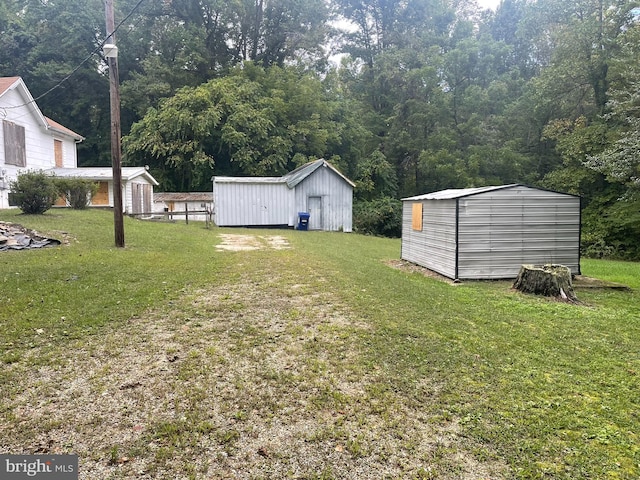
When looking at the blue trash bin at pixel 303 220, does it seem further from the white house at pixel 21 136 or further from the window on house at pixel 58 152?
the window on house at pixel 58 152

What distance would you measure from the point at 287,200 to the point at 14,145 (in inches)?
483

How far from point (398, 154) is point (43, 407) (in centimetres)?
3234

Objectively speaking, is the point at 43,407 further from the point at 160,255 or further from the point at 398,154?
the point at 398,154

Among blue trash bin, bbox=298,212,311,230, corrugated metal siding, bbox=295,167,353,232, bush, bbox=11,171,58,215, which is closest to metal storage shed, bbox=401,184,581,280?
bush, bbox=11,171,58,215

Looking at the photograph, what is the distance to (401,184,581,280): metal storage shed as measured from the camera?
8406mm

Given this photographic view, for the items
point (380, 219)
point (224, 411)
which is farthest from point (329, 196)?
point (224, 411)

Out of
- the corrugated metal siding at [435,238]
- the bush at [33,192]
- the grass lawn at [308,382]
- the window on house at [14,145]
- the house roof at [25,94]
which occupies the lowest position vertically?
the grass lawn at [308,382]

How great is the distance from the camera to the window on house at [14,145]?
17.0m

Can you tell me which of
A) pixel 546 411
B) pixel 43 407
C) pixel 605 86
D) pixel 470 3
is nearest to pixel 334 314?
pixel 546 411

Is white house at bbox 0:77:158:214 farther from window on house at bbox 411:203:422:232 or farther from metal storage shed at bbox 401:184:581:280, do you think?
metal storage shed at bbox 401:184:581:280

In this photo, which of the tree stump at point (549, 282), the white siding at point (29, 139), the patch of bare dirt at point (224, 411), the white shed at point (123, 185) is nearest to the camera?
the patch of bare dirt at point (224, 411)

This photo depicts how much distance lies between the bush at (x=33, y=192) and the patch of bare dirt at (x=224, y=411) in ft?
34.3

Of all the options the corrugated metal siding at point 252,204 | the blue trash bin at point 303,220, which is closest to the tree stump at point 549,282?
the blue trash bin at point 303,220

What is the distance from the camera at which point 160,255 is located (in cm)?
888
